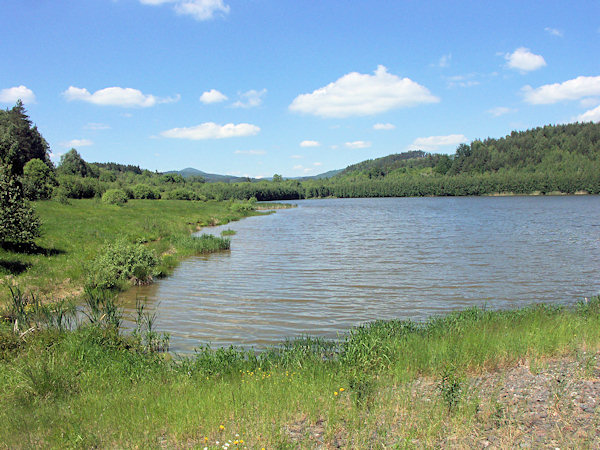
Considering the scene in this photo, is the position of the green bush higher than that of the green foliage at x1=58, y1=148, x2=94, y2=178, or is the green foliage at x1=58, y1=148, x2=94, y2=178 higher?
the green foliage at x1=58, y1=148, x2=94, y2=178

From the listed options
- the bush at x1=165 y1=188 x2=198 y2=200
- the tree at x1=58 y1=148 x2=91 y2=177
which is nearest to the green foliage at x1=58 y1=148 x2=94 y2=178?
the tree at x1=58 y1=148 x2=91 y2=177

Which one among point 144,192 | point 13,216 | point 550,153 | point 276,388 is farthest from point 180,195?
point 550,153

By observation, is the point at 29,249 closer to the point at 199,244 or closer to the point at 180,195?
the point at 199,244

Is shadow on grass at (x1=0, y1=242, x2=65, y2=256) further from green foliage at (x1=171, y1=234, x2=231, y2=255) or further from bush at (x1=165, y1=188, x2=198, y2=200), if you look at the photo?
bush at (x1=165, y1=188, x2=198, y2=200)

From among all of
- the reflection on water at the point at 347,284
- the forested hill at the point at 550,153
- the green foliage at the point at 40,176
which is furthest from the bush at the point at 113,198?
the forested hill at the point at 550,153

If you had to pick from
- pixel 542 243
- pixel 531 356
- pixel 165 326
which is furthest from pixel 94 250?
pixel 542 243

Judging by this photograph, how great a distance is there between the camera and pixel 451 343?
8766mm

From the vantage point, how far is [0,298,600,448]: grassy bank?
527 centimetres

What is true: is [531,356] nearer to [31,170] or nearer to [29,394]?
[29,394]

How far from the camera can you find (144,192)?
316 feet

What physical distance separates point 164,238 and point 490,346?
27555mm

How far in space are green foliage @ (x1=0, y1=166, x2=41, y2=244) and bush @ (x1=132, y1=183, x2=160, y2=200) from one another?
250ft

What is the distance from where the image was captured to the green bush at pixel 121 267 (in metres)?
17.0

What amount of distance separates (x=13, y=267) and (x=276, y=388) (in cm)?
1379
